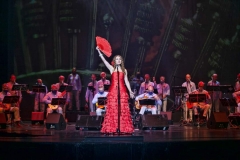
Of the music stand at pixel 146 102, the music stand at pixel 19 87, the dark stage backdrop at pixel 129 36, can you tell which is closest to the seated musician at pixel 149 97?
the music stand at pixel 146 102

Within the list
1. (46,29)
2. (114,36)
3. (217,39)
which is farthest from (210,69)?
(46,29)

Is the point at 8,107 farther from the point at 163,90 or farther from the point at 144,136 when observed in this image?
the point at 144,136

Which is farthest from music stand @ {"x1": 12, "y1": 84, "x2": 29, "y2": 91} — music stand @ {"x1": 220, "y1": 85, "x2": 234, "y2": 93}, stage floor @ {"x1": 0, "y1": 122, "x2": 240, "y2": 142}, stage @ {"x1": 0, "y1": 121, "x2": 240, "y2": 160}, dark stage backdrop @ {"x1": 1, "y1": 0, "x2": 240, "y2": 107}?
music stand @ {"x1": 220, "y1": 85, "x2": 234, "y2": 93}

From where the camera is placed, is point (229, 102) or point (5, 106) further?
point (5, 106)

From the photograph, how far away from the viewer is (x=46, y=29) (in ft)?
59.4

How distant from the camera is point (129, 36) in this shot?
59.3 feet

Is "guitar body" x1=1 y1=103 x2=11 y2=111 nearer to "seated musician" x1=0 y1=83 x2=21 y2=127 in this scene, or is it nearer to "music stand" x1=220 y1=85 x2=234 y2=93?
"seated musician" x1=0 y1=83 x2=21 y2=127

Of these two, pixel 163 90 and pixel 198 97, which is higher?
pixel 163 90

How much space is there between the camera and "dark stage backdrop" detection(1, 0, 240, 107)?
58.8 feet

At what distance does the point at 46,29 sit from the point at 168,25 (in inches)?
221

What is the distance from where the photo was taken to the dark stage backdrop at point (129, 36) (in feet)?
58.8

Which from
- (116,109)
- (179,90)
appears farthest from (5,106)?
(116,109)

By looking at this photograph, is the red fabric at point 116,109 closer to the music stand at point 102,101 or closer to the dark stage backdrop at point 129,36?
the music stand at point 102,101

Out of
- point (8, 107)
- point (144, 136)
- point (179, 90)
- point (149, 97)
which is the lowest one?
point (144, 136)
